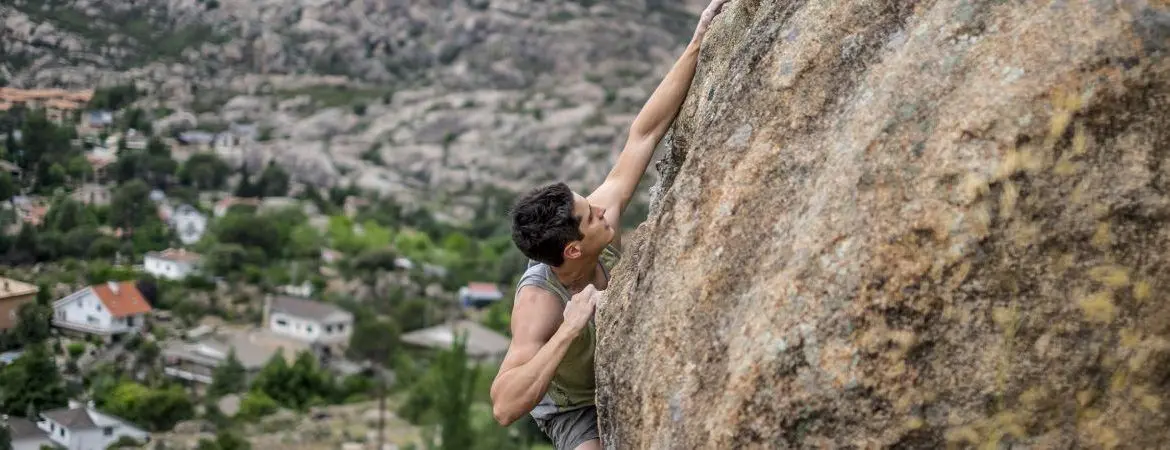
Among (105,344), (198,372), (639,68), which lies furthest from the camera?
(639,68)

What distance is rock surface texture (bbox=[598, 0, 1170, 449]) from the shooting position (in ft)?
11.0

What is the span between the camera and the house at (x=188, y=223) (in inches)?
3280

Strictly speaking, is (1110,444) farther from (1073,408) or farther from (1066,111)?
(1066,111)

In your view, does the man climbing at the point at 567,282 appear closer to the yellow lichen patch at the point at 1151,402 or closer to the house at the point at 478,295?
the yellow lichen patch at the point at 1151,402

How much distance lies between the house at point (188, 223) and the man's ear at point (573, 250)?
80825mm

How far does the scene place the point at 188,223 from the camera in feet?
280

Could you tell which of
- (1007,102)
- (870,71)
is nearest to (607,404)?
(870,71)

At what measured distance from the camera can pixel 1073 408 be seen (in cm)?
339

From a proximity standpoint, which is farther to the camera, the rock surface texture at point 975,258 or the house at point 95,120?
the house at point 95,120

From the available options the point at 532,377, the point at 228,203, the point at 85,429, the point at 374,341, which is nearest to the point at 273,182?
the point at 228,203

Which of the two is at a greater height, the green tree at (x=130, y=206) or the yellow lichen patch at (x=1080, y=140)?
the yellow lichen patch at (x=1080, y=140)

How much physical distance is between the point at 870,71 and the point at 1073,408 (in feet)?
4.29

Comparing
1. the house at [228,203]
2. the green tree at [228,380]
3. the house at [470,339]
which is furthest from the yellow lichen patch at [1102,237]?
the house at [228,203]

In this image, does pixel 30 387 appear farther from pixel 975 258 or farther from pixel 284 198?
pixel 975 258
